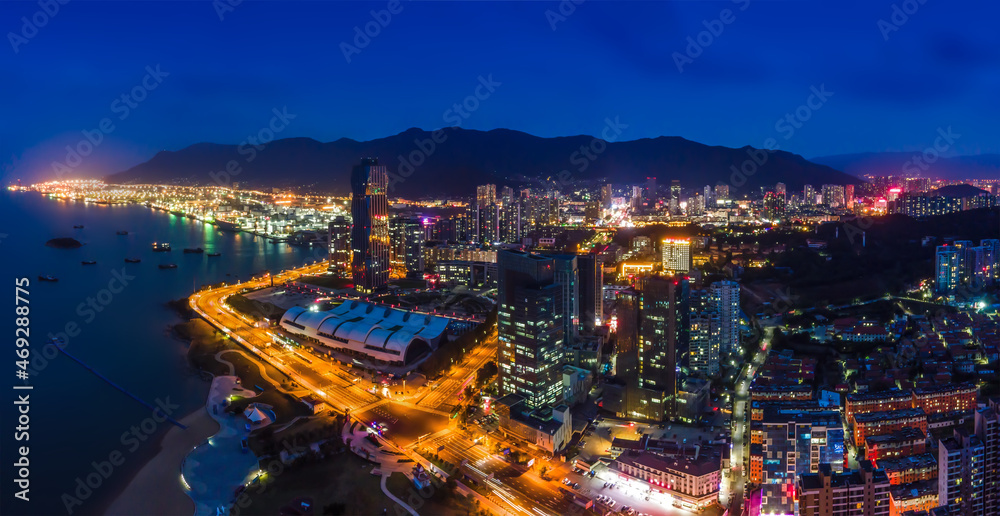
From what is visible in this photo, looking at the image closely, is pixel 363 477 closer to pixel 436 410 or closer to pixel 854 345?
pixel 436 410

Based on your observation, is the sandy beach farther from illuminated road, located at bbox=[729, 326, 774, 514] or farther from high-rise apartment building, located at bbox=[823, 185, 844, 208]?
high-rise apartment building, located at bbox=[823, 185, 844, 208]

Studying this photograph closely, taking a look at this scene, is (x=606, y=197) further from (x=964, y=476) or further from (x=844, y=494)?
(x=844, y=494)

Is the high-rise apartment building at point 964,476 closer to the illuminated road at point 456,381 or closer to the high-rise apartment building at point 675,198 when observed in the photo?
the illuminated road at point 456,381

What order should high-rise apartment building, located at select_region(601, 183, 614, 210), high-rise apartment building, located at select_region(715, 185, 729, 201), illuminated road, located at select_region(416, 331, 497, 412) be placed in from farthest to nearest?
high-rise apartment building, located at select_region(715, 185, 729, 201), high-rise apartment building, located at select_region(601, 183, 614, 210), illuminated road, located at select_region(416, 331, 497, 412)

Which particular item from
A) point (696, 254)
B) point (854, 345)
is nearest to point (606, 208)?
point (696, 254)

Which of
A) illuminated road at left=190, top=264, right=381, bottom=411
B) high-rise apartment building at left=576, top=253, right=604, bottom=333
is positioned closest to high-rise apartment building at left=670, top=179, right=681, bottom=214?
high-rise apartment building at left=576, top=253, right=604, bottom=333

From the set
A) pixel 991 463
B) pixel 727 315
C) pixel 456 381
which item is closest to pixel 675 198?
pixel 727 315
